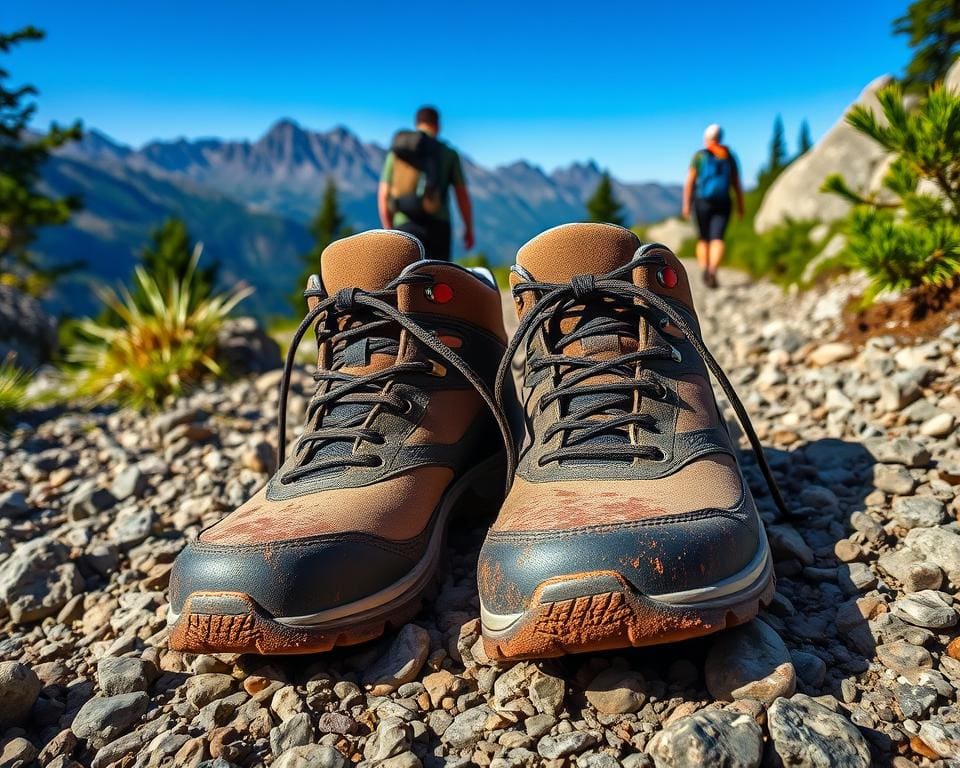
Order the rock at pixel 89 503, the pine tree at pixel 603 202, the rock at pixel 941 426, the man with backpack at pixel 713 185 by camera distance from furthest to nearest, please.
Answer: the pine tree at pixel 603 202
the man with backpack at pixel 713 185
the rock at pixel 89 503
the rock at pixel 941 426

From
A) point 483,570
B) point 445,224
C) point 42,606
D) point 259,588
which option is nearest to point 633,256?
point 483,570

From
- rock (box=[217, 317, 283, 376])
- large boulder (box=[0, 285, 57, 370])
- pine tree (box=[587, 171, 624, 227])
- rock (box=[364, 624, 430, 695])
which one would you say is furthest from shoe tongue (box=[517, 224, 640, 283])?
pine tree (box=[587, 171, 624, 227])

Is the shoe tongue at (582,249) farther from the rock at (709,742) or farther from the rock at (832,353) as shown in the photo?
the rock at (832,353)

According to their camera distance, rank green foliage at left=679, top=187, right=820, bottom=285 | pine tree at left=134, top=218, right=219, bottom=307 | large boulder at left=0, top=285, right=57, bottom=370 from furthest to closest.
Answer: pine tree at left=134, top=218, right=219, bottom=307 < green foliage at left=679, top=187, right=820, bottom=285 < large boulder at left=0, top=285, right=57, bottom=370

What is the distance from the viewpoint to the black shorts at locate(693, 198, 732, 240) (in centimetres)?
924

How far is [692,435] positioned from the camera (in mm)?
1727

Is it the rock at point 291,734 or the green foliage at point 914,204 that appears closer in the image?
the rock at point 291,734

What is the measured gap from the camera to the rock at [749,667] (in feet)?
4.21

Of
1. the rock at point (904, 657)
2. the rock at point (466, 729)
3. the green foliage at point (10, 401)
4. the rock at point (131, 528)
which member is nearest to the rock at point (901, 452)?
the rock at point (904, 657)

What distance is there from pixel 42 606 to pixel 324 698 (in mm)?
1164

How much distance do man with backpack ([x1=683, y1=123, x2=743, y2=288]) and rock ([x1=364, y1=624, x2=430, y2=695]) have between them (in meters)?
8.96

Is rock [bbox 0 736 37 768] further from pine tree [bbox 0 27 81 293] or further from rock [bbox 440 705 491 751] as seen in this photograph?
pine tree [bbox 0 27 81 293]

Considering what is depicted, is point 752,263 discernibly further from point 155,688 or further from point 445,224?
point 155,688

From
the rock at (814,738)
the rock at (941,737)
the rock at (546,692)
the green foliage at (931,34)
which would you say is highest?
the green foliage at (931,34)
